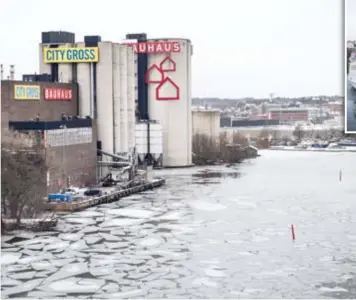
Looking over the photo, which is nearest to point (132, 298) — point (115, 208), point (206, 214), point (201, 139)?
point (206, 214)

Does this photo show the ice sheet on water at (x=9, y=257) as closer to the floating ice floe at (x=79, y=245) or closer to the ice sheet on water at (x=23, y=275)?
the ice sheet on water at (x=23, y=275)

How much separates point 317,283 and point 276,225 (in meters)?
4.12

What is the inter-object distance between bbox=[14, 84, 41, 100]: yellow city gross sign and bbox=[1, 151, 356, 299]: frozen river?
355 cm

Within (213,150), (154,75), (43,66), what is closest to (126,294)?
(43,66)

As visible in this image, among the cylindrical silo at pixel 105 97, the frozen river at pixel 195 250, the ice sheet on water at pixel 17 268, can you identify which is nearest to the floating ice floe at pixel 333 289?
the frozen river at pixel 195 250

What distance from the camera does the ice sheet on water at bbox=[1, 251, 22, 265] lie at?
28.0 ft

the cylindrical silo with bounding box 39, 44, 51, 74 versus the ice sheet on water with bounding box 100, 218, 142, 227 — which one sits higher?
the cylindrical silo with bounding box 39, 44, 51, 74

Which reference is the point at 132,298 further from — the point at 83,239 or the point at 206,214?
the point at 206,214

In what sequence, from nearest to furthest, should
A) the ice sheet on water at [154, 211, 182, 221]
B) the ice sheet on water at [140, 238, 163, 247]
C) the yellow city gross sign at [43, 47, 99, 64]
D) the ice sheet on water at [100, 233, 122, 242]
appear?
the ice sheet on water at [140, 238, 163, 247] < the ice sheet on water at [100, 233, 122, 242] < the ice sheet on water at [154, 211, 182, 221] < the yellow city gross sign at [43, 47, 99, 64]

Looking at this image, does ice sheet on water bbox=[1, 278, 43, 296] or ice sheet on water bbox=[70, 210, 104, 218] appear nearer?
ice sheet on water bbox=[1, 278, 43, 296]

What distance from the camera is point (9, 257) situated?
8852 mm

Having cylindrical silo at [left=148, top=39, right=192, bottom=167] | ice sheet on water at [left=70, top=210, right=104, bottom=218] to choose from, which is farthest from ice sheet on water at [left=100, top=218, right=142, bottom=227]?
cylindrical silo at [left=148, top=39, right=192, bottom=167]

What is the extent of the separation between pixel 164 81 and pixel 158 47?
1.24 meters

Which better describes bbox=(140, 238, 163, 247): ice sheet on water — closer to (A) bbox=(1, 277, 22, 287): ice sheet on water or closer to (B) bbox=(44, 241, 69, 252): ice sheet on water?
(B) bbox=(44, 241, 69, 252): ice sheet on water
